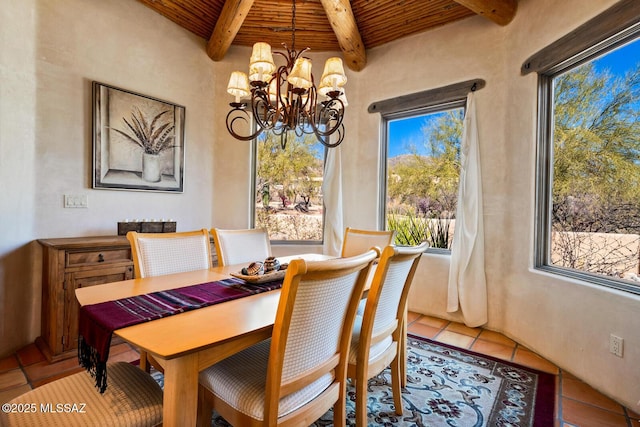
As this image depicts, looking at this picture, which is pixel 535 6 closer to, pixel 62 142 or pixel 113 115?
pixel 113 115

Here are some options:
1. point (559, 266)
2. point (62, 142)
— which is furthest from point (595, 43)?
point (62, 142)

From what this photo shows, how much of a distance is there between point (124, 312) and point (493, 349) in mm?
2631

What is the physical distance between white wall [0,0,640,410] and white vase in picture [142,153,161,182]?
7.2 inches

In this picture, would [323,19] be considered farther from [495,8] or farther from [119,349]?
[119,349]

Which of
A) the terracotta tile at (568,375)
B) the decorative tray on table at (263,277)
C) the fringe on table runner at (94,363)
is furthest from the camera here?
the terracotta tile at (568,375)

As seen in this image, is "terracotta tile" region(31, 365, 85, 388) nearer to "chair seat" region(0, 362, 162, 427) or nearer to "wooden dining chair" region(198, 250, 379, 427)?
"chair seat" region(0, 362, 162, 427)

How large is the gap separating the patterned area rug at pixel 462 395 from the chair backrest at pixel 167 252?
73 centimetres

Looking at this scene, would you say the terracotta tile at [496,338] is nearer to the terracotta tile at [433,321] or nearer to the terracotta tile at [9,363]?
the terracotta tile at [433,321]

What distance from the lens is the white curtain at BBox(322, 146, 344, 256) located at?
3.58 m

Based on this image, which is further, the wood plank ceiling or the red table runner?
the wood plank ceiling

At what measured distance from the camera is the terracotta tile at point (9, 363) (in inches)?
79.4

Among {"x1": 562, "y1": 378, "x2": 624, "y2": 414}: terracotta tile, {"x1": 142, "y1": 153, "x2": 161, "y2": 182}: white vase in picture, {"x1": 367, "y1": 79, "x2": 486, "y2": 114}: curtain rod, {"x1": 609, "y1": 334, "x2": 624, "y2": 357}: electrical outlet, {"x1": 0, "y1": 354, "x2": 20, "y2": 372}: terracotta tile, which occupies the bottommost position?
{"x1": 562, "y1": 378, "x2": 624, "y2": 414}: terracotta tile

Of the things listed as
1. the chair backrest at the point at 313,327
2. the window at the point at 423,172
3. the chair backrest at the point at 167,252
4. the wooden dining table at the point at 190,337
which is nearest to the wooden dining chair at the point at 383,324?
the chair backrest at the point at 313,327

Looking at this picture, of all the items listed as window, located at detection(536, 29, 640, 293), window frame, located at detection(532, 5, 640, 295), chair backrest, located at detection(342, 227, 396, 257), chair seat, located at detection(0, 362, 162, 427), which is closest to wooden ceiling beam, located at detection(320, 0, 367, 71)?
window frame, located at detection(532, 5, 640, 295)
